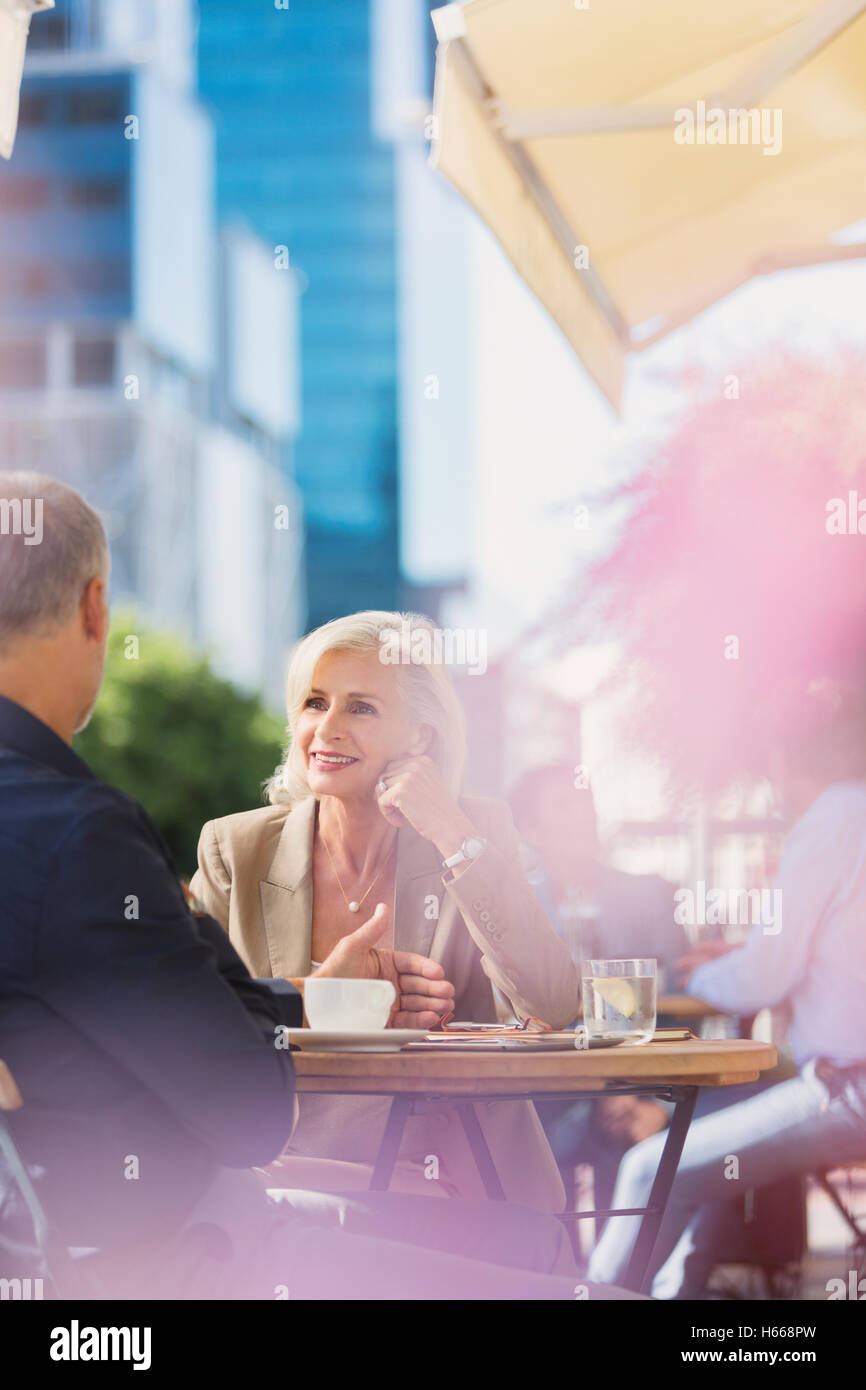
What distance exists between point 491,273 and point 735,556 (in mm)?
3046

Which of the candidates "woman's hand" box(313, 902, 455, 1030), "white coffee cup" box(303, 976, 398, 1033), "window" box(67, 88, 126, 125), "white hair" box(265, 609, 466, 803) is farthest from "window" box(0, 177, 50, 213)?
"white coffee cup" box(303, 976, 398, 1033)

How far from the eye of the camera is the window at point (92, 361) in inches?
2042

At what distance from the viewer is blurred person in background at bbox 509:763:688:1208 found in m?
4.44

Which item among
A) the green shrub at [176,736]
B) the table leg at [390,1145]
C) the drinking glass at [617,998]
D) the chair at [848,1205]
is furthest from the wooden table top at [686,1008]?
→ the green shrub at [176,736]

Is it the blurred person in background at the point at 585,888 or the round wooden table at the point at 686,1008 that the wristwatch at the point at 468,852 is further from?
the blurred person in background at the point at 585,888

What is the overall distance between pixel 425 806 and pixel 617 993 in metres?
0.49

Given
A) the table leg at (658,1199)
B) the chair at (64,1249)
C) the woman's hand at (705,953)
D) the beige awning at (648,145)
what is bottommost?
the table leg at (658,1199)

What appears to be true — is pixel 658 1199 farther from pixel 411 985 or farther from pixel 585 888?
pixel 585 888

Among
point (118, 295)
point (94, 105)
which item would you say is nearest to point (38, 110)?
point (94, 105)

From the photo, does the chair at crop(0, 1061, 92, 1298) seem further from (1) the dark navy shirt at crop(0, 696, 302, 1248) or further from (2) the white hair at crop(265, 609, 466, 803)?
(2) the white hair at crop(265, 609, 466, 803)

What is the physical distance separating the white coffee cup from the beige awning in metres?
1.52

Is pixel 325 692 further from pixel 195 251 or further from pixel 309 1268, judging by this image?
pixel 195 251

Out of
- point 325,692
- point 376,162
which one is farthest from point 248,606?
point 325,692

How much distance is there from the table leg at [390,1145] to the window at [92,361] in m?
52.0
